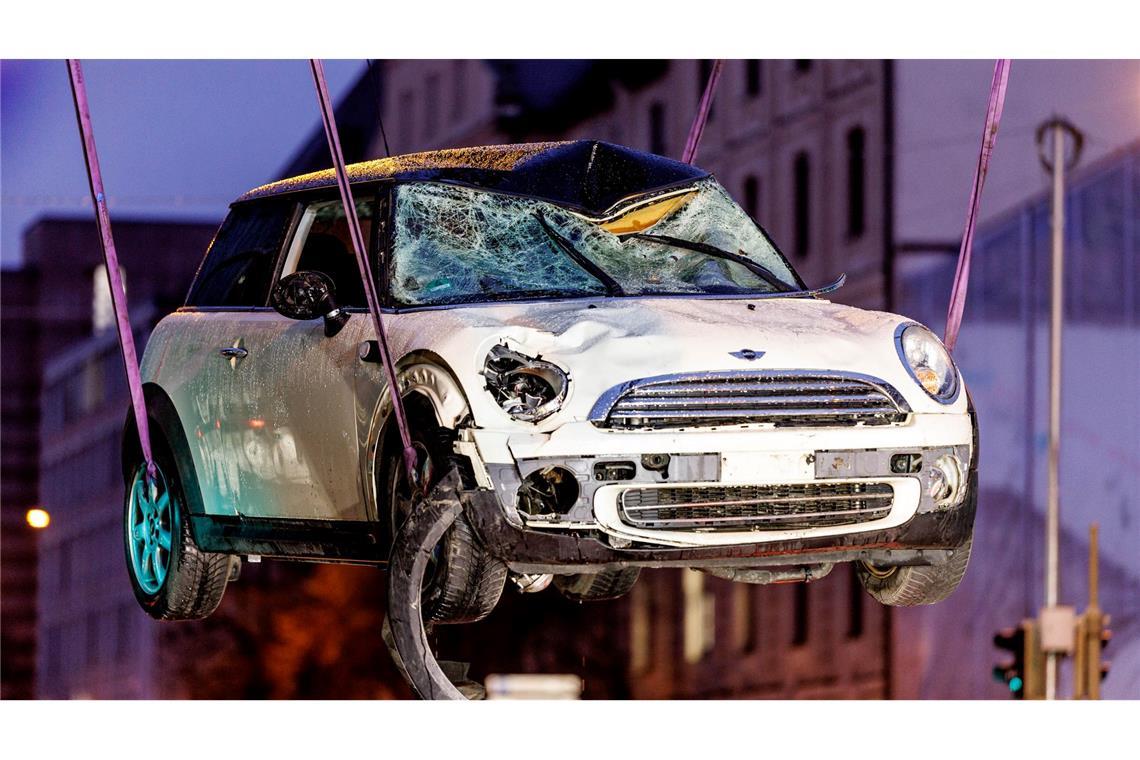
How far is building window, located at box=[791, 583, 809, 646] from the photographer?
Result: 92.1 ft

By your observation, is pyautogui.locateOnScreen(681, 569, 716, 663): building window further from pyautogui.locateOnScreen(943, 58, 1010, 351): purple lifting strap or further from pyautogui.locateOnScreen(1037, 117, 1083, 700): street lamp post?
pyautogui.locateOnScreen(943, 58, 1010, 351): purple lifting strap

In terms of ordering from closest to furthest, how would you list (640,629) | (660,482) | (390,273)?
(660,482) < (390,273) < (640,629)

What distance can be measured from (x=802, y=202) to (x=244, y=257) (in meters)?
17.4

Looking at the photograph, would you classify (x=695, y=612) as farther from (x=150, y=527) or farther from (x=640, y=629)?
(x=150, y=527)

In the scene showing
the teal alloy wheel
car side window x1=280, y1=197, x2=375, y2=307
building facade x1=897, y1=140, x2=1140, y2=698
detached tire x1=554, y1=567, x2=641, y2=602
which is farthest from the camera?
building facade x1=897, y1=140, x2=1140, y2=698

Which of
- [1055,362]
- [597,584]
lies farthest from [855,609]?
[597,584]

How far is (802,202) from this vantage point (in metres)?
26.2

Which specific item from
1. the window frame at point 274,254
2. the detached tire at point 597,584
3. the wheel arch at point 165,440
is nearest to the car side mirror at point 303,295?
the window frame at point 274,254

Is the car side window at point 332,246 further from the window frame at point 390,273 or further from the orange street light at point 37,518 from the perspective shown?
the orange street light at point 37,518

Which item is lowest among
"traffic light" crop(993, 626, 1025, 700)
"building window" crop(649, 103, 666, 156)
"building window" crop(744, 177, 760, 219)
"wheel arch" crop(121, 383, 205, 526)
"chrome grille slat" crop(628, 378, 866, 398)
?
"traffic light" crop(993, 626, 1025, 700)

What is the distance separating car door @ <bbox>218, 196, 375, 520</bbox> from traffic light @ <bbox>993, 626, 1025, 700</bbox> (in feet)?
19.8

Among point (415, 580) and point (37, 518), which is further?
point (37, 518)

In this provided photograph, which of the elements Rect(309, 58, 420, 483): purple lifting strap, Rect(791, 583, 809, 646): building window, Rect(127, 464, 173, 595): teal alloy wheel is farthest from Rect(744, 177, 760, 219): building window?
Rect(309, 58, 420, 483): purple lifting strap

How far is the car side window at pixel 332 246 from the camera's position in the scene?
8570mm
